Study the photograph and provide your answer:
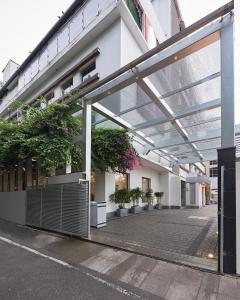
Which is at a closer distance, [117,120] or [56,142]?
[56,142]

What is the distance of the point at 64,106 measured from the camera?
8367 mm

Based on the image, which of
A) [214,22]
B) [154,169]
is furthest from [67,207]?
[154,169]

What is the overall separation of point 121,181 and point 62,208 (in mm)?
6408

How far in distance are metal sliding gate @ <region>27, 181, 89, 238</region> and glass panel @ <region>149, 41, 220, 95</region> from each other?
160 inches

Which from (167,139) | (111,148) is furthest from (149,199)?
(111,148)

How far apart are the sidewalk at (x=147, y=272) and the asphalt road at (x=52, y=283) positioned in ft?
1.04

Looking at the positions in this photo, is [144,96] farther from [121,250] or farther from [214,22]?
[121,250]

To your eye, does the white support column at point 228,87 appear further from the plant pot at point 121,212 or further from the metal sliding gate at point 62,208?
the plant pot at point 121,212

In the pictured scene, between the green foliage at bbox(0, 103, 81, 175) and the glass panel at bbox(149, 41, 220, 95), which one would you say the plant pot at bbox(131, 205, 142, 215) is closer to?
the green foliage at bbox(0, 103, 81, 175)

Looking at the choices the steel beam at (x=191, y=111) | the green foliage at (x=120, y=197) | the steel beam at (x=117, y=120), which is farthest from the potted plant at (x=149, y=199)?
the steel beam at (x=191, y=111)

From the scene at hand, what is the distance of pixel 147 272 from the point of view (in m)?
4.54

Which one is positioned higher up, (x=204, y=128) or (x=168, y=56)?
(x=168, y=56)

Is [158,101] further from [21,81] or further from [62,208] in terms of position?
[21,81]

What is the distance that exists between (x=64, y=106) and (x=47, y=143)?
1.50 meters
